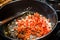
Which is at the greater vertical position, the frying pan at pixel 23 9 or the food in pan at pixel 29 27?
the frying pan at pixel 23 9

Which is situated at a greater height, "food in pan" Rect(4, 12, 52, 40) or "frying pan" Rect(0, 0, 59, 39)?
"frying pan" Rect(0, 0, 59, 39)

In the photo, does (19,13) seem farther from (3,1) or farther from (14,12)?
(3,1)

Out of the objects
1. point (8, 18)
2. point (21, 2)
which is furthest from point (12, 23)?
point (21, 2)

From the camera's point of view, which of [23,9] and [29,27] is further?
[23,9]
